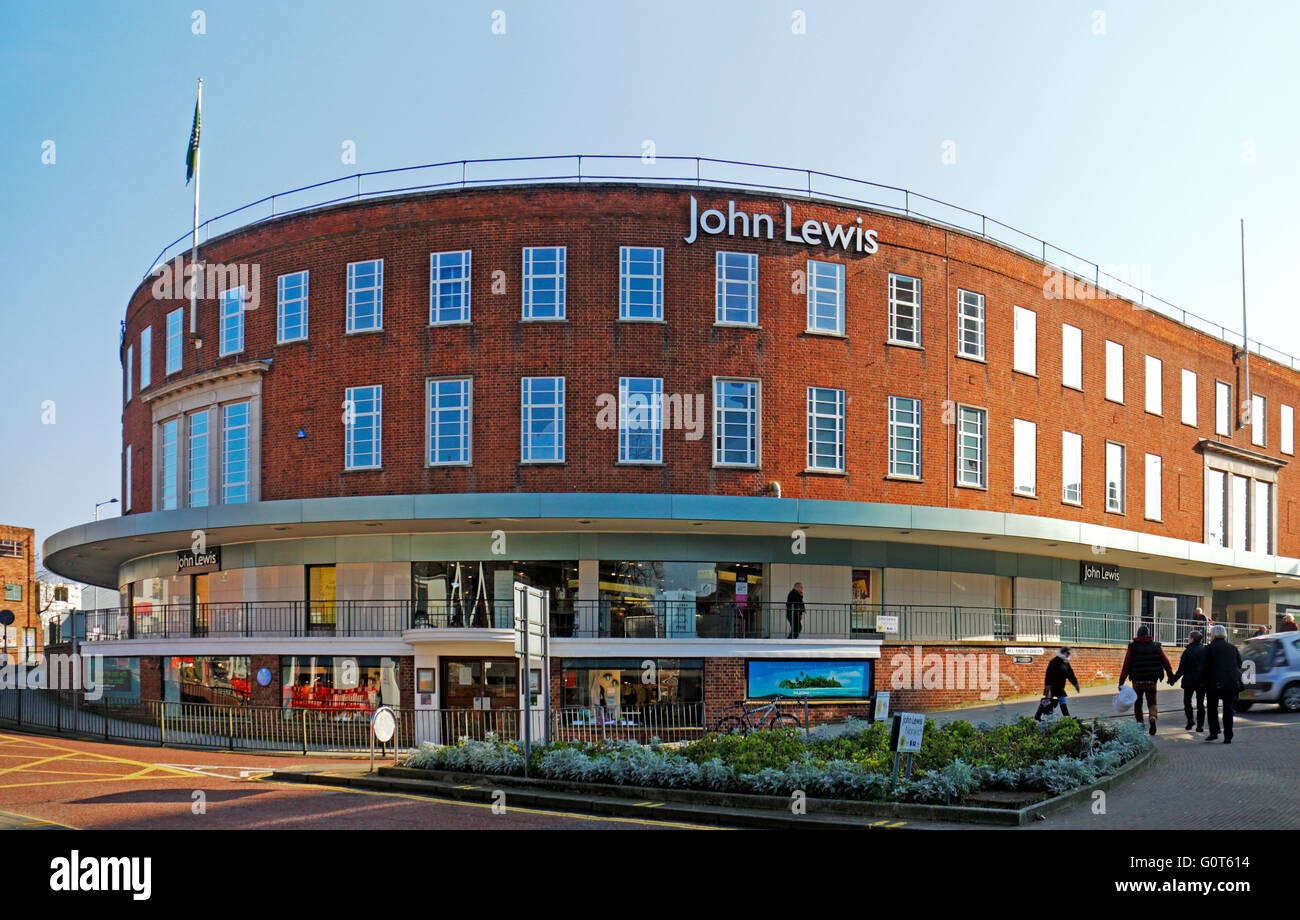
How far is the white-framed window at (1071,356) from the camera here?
37219 millimetres

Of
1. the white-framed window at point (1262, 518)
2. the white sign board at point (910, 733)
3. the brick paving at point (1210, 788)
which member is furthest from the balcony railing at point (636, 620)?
the white sign board at point (910, 733)

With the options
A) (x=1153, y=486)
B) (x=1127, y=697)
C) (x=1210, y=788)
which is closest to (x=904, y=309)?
(x=1153, y=486)

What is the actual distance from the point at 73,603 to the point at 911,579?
70.4 metres

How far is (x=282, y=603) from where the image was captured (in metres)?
32.3

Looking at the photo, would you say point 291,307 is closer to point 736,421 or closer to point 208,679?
point 208,679

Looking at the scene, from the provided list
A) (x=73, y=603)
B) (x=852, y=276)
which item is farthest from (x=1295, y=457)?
(x=73, y=603)

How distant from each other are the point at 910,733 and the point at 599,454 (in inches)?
682

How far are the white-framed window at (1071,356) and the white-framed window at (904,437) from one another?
7083 mm

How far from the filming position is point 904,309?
108 feet

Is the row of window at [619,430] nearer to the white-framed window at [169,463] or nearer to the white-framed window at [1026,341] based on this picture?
the white-framed window at [169,463]

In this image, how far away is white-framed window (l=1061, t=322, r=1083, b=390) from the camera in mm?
37219

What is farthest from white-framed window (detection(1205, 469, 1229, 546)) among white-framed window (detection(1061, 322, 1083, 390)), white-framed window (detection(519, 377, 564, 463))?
white-framed window (detection(519, 377, 564, 463))

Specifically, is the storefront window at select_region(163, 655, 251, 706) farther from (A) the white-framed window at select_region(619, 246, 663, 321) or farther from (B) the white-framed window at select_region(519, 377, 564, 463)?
(A) the white-framed window at select_region(619, 246, 663, 321)
